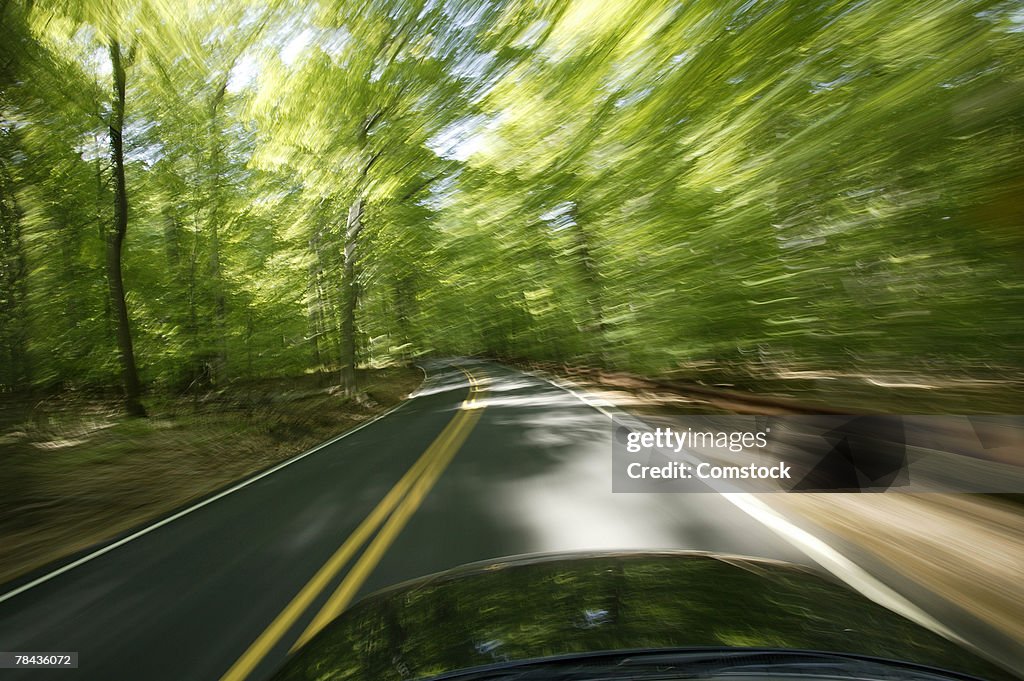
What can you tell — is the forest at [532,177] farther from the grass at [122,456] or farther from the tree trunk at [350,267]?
the grass at [122,456]

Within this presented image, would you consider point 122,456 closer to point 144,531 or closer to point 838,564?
point 144,531

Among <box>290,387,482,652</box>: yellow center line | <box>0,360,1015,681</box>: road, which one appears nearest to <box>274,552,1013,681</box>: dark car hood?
<box>290,387,482,652</box>: yellow center line

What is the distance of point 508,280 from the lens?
26.8 meters

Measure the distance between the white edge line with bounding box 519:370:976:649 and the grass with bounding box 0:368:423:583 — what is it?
6812mm

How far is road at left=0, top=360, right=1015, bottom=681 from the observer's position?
10.9 ft

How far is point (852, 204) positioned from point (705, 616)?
7.22 m

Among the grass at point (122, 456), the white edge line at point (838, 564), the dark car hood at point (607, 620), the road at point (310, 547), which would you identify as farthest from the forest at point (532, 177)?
the dark car hood at point (607, 620)

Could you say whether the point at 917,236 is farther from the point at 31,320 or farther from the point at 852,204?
the point at 31,320

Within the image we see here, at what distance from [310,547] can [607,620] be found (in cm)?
372

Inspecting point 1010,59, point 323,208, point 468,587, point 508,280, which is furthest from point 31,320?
point 1010,59

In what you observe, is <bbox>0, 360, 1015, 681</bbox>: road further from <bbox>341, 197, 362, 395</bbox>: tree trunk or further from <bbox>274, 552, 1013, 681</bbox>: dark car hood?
<bbox>341, 197, 362, 395</bbox>: tree trunk

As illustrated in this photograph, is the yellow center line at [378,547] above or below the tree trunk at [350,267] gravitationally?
below

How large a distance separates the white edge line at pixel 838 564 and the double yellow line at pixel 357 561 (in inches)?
123

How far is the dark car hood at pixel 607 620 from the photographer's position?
67.8 inches
